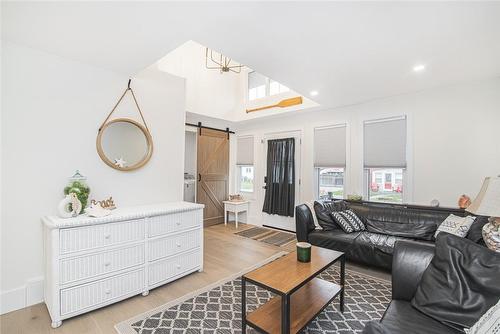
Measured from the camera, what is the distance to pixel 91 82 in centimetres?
255

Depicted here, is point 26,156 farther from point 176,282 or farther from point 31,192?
point 176,282

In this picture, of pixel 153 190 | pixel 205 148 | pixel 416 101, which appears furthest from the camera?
pixel 205 148

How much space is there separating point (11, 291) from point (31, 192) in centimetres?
89

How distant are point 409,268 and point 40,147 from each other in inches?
130

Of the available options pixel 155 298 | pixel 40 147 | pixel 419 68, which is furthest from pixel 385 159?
pixel 40 147

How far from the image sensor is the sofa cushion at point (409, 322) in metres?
1.26

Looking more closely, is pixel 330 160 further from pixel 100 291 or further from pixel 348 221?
pixel 100 291

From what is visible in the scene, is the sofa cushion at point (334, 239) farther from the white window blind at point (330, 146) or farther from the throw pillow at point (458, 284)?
the throw pillow at point (458, 284)

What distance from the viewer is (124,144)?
2818 millimetres

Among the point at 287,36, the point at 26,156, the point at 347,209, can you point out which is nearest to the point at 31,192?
the point at 26,156

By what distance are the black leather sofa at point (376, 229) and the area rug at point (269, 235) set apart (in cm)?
72

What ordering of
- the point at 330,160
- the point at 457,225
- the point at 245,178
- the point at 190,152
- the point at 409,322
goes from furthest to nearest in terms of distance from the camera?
1. the point at 245,178
2. the point at 190,152
3. the point at 330,160
4. the point at 457,225
5. the point at 409,322

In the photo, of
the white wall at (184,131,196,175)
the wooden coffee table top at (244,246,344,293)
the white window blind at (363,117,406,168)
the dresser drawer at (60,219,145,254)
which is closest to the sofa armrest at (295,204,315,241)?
the wooden coffee table top at (244,246,344,293)

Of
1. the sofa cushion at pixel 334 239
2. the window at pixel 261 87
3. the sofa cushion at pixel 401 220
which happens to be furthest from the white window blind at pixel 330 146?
the sofa cushion at pixel 334 239
